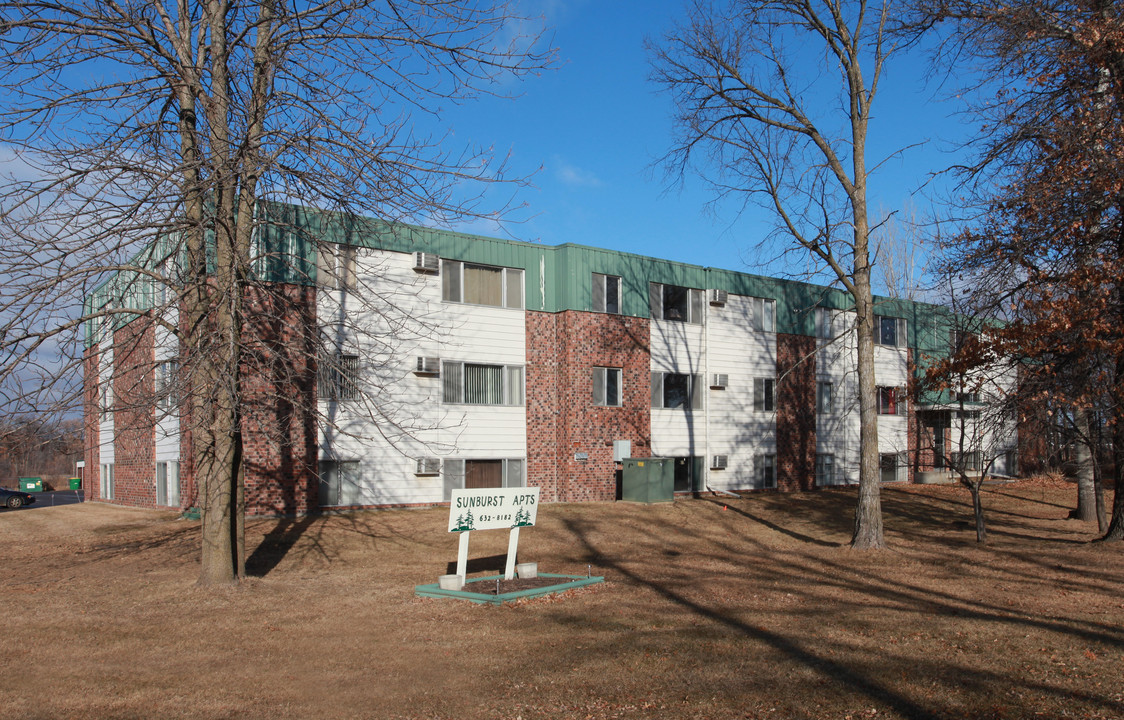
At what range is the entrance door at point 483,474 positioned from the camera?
76.0 ft

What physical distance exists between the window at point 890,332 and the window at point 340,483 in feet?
69.9

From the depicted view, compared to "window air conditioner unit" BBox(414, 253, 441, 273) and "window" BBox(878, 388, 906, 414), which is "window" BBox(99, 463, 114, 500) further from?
"window" BBox(878, 388, 906, 414)

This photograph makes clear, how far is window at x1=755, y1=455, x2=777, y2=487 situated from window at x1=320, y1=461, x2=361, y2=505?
14314 millimetres

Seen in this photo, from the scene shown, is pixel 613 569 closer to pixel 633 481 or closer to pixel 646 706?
pixel 646 706

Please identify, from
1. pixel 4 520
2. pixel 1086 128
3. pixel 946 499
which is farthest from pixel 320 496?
pixel 946 499

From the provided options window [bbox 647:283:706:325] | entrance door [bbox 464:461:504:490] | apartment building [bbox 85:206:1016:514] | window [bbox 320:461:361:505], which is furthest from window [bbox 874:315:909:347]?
window [bbox 320:461:361:505]

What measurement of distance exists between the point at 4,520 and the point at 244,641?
14745mm

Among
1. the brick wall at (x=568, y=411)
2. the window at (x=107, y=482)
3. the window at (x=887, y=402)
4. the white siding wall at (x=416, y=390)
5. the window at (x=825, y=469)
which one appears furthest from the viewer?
the window at (x=887, y=402)

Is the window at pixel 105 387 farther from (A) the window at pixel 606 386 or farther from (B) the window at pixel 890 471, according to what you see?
(B) the window at pixel 890 471

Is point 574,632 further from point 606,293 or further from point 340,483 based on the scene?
point 606,293

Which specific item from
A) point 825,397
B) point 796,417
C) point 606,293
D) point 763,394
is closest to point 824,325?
point 825,397

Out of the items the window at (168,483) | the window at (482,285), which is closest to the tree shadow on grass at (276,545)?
the window at (168,483)

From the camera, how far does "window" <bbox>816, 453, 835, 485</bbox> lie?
31.4 metres

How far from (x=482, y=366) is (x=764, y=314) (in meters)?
11.4
